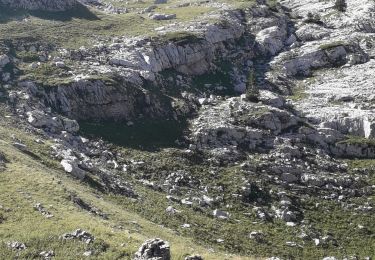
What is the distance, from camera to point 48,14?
84.4m

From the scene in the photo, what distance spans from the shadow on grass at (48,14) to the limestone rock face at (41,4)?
1.43 metres

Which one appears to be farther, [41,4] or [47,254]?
[41,4]

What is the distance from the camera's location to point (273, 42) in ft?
A: 296

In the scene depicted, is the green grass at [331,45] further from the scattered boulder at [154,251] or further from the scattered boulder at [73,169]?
the scattered boulder at [154,251]

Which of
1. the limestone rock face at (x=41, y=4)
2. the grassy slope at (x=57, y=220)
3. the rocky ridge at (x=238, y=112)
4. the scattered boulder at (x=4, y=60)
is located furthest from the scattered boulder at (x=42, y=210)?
the limestone rock face at (x=41, y=4)

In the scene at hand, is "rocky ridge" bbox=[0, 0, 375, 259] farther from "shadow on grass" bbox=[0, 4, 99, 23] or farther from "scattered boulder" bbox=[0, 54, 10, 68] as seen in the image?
"shadow on grass" bbox=[0, 4, 99, 23]

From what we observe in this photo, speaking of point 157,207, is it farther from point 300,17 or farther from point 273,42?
point 300,17

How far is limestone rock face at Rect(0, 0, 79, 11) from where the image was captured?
84562 millimetres

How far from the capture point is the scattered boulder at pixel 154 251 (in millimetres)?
24281

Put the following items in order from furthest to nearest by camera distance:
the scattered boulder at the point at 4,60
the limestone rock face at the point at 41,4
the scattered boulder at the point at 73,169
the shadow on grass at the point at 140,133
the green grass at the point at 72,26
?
the limestone rock face at the point at 41,4 → the green grass at the point at 72,26 → the scattered boulder at the point at 4,60 → the shadow on grass at the point at 140,133 → the scattered boulder at the point at 73,169

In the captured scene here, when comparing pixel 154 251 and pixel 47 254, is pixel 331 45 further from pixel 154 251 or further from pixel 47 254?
pixel 47 254

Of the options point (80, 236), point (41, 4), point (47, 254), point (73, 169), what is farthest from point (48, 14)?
point (47, 254)

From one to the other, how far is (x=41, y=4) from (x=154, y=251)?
73057 mm

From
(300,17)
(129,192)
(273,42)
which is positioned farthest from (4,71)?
(300,17)
